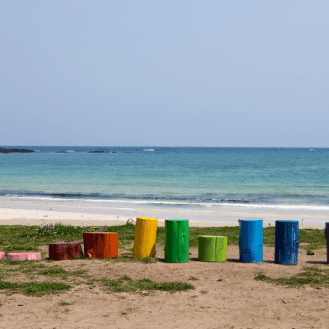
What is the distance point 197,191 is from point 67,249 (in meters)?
28.2

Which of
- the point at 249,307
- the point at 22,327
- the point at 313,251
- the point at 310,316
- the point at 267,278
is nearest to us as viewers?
the point at 22,327

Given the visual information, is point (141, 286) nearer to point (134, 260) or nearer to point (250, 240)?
point (134, 260)

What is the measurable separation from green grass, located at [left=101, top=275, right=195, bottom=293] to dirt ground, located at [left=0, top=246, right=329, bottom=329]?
167 millimetres

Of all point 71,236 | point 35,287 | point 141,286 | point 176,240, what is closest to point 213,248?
point 176,240

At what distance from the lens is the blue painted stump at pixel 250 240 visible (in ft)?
28.9

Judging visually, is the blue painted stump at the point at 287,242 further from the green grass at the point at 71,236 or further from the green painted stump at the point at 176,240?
the green grass at the point at 71,236

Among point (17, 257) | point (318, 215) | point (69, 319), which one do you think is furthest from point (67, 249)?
point (318, 215)

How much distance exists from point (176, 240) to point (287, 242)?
7.63ft

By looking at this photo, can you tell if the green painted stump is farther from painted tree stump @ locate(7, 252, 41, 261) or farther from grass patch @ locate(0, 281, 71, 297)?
painted tree stump @ locate(7, 252, 41, 261)

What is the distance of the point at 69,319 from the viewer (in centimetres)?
554

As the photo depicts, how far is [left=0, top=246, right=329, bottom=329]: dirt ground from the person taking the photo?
545cm

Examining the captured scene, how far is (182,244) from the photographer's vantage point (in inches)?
347

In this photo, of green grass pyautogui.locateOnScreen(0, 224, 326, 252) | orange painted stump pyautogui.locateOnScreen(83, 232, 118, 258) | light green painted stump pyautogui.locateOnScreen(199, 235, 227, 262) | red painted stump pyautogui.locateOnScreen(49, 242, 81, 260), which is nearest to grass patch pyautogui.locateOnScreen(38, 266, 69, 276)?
red painted stump pyautogui.locateOnScreen(49, 242, 81, 260)

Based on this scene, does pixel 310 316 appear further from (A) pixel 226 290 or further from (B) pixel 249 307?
(A) pixel 226 290
